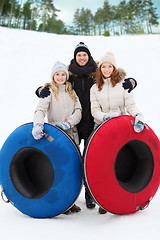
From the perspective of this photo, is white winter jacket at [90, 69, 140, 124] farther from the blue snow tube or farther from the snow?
the snow

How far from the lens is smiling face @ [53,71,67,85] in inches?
84.6

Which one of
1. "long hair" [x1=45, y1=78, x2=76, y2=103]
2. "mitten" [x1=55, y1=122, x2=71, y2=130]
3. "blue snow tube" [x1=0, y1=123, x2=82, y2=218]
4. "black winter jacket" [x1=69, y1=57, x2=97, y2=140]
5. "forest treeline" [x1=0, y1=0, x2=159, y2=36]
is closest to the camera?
"blue snow tube" [x1=0, y1=123, x2=82, y2=218]

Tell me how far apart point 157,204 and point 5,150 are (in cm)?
150

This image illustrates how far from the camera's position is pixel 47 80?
23.8 ft

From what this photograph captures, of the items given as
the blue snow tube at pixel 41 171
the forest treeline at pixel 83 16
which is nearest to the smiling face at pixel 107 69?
the blue snow tube at pixel 41 171

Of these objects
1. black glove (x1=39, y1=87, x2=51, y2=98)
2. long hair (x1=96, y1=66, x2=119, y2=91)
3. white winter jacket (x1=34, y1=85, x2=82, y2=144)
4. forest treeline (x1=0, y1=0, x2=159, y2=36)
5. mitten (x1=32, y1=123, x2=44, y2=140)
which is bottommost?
mitten (x1=32, y1=123, x2=44, y2=140)

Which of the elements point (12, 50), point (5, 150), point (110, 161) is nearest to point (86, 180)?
point (110, 161)

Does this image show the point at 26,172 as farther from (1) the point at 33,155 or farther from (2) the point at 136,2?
(2) the point at 136,2

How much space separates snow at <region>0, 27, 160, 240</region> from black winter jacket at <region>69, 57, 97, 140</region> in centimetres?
84

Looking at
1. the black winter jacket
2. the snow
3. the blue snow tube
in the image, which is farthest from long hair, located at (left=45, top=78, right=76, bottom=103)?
the snow

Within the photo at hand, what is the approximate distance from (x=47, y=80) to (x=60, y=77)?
5243 millimetres

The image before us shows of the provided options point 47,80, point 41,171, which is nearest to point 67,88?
point 41,171

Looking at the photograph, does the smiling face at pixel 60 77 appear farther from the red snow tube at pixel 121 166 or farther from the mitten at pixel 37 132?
the red snow tube at pixel 121 166

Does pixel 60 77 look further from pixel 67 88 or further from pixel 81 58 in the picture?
pixel 81 58
